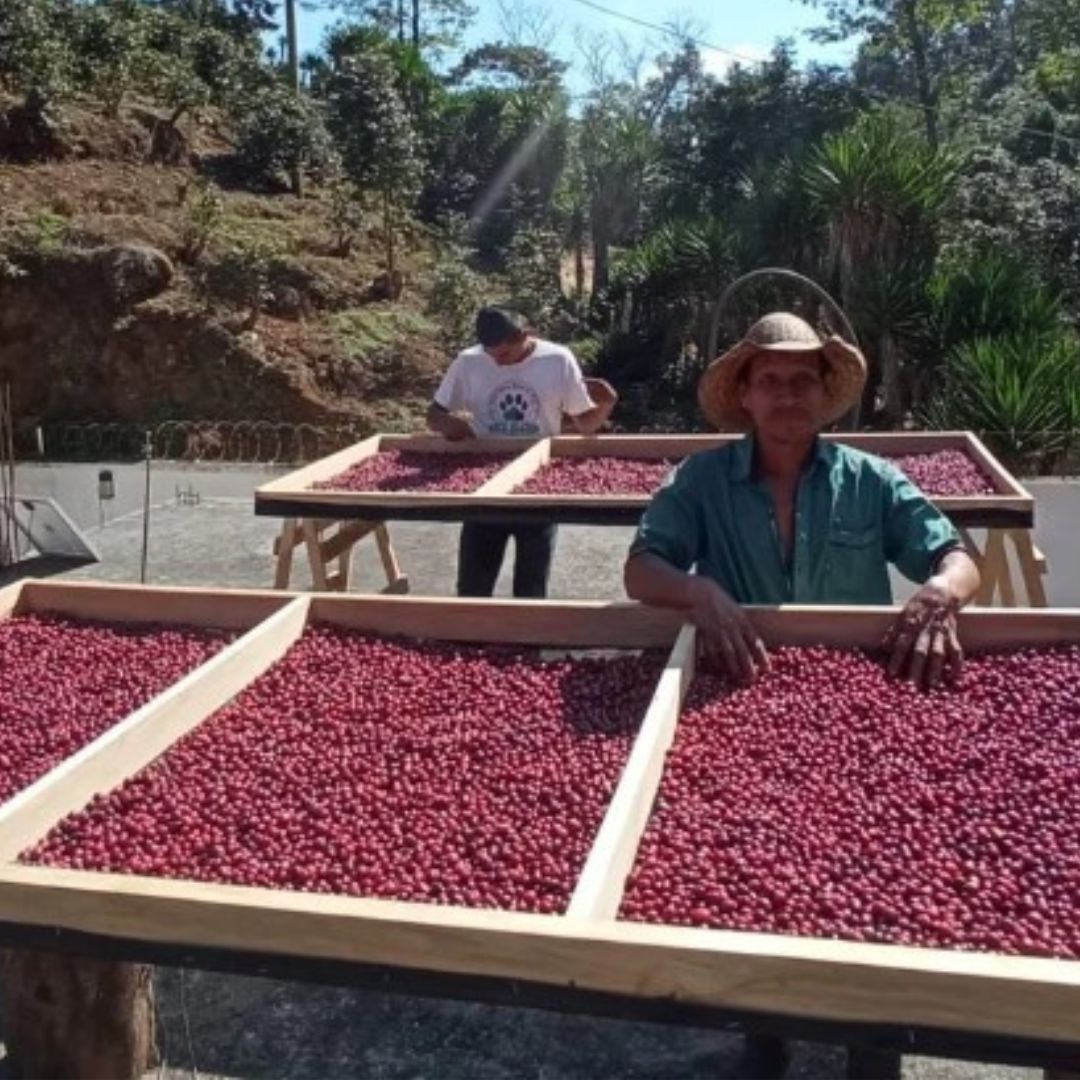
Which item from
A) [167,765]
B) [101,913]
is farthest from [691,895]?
[167,765]

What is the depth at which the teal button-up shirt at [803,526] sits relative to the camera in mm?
2449

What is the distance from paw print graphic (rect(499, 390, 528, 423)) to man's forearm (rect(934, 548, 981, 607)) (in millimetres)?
2733

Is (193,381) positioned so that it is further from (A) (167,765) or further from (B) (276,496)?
(A) (167,765)

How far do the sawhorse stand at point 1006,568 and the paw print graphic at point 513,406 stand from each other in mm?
1701

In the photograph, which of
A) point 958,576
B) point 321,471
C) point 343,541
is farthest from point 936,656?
point 343,541

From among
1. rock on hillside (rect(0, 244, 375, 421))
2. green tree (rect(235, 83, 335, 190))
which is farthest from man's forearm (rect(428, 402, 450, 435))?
green tree (rect(235, 83, 335, 190))

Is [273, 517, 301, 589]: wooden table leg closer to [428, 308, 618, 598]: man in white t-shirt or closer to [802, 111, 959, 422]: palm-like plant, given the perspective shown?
[428, 308, 618, 598]: man in white t-shirt

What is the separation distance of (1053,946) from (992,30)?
24400mm

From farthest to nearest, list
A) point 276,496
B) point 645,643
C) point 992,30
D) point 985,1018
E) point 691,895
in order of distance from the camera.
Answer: point 992,30 < point 276,496 < point 645,643 < point 691,895 < point 985,1018

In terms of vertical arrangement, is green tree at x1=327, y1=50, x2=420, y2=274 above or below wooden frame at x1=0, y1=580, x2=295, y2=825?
above

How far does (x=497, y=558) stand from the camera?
4.44m

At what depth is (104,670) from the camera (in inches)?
90.0

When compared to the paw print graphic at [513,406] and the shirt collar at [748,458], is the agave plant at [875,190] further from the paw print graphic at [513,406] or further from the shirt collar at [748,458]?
the shirt collar at [748,458]

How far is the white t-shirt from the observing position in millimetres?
4773
